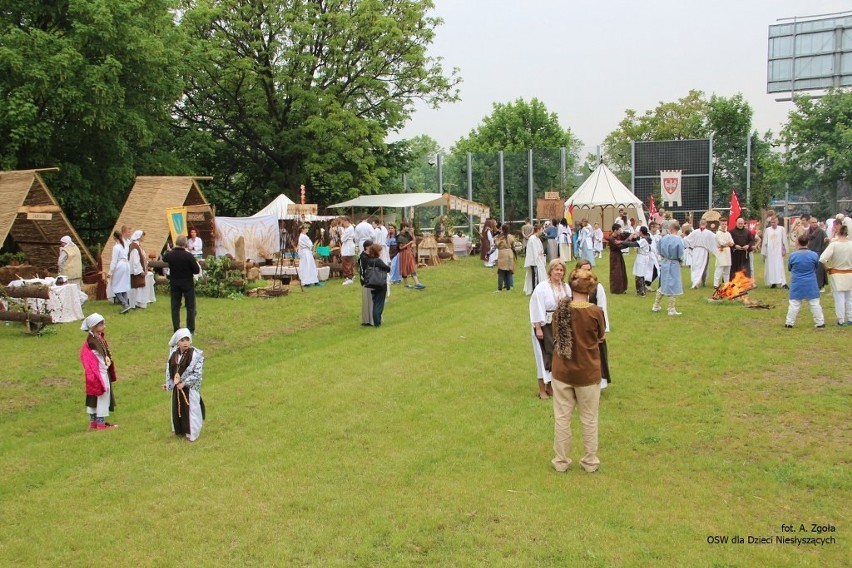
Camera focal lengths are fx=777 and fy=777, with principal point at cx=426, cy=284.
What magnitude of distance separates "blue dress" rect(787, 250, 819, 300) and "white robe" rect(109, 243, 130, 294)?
1313 cm

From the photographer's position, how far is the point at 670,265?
1506cm

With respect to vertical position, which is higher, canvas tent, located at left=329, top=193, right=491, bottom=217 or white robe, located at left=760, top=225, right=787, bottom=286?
canvas tent, located at left=329, top=193, right=491, bottom=217

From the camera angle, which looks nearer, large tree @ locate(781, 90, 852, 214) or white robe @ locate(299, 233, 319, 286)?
white robe @ locate(299, 233, 319, 286)

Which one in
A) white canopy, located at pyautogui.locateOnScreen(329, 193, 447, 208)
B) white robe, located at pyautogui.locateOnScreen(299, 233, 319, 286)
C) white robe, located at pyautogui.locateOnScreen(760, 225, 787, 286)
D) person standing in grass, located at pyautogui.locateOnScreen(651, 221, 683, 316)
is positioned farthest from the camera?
white canopy, located at pyautogui.locateOnScreen(329, 193, 447, 208)

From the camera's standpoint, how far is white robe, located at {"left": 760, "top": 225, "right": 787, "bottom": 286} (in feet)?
59.7

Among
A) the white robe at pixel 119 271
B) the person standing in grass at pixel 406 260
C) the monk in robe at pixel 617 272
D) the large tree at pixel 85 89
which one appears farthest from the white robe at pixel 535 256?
the large tree at pixel 85 89

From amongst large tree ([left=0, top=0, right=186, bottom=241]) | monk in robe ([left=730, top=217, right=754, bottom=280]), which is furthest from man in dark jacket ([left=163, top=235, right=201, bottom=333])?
monk in robe ([left=730, top=217, right=754, bottom=280])

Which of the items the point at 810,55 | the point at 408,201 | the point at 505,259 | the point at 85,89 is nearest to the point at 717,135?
the point at 810,55

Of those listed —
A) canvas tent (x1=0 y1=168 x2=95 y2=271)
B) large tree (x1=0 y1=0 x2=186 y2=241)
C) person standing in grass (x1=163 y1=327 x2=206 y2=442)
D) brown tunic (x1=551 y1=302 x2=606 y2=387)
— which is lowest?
person standing in grass (x1=163 y1=327 x2=206 y2=442)

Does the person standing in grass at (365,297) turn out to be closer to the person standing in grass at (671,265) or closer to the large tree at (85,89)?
the person standing in grass at (671,265)

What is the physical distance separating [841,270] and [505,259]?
8195 mm

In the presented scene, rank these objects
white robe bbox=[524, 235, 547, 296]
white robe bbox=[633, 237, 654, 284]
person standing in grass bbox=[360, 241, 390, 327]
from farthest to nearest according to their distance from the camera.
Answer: white robe bbox=[633, 237, 654, 284]
white robe bbox=[524, 235, 547, 296]
person standing in grass bbox=[360, 241, 390, 327]

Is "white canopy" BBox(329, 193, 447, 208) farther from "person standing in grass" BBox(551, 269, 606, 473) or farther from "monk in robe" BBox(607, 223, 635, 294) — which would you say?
"person standing in grass" BBox(551, 269, 606, 473)

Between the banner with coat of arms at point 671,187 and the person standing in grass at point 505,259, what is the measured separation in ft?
68.8
